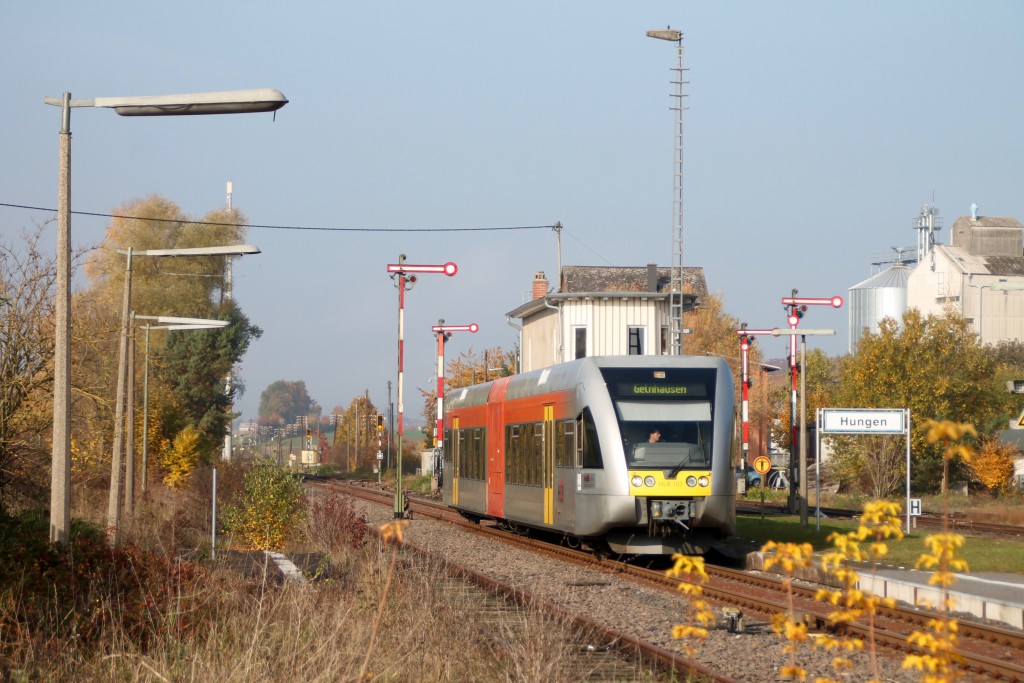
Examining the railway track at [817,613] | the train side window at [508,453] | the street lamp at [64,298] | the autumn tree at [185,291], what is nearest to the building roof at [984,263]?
the autumn tree at [185,291]

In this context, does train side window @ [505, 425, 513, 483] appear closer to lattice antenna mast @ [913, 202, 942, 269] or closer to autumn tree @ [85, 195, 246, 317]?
autumn tree @ [85, 195, 246, 317]

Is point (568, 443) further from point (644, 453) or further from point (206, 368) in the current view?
point (206, 368)

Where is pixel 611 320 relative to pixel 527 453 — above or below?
above

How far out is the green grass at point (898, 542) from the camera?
2008 centimetres

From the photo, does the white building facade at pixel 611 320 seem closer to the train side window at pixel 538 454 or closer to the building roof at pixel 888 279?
the train side window at pixel 538 454

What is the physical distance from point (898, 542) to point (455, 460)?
40.6 feet

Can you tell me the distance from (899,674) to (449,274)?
21.4 meters

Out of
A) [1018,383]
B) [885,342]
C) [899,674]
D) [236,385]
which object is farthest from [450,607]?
[236,385]

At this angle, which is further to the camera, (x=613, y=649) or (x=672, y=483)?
(x=672, y=483)

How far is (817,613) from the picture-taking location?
47.0 feet

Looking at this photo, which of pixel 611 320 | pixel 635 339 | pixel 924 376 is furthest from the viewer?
pixel 635 339

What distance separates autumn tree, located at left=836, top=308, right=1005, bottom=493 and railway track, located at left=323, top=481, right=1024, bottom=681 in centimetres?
3439

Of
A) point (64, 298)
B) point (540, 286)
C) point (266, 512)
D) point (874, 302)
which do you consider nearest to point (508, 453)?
point (266, 512)

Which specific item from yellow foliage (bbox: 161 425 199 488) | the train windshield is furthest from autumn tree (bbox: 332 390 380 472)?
the train windshield
